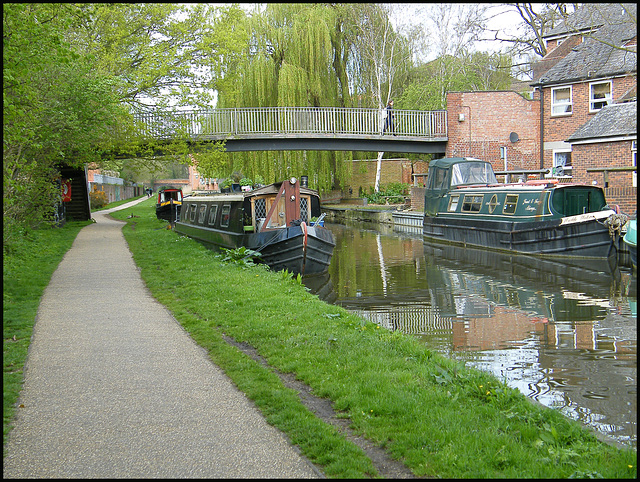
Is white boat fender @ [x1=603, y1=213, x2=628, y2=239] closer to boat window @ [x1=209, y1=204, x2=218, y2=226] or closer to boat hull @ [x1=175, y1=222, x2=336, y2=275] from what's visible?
boat hull @ [x1=175, y1=222, x2=336, y2=275]

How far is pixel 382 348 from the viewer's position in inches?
282

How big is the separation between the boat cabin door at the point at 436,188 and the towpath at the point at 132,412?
56.4 feet

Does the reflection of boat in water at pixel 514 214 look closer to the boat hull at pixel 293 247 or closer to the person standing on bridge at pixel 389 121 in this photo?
the person standing on bridge at pixel 389 121

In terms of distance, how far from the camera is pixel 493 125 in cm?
2997

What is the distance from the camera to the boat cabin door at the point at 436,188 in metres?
24.0

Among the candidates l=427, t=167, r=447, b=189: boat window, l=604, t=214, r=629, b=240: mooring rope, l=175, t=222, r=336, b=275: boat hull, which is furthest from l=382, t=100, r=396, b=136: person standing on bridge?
l=175, t=222, r=336, b=275: boat hull

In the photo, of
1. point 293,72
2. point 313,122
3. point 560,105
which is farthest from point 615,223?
point 293,72

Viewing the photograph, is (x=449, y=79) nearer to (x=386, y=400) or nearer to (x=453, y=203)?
(x=453, y=203)

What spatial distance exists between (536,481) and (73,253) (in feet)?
50.0

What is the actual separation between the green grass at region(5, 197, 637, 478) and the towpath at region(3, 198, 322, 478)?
0.26 meters

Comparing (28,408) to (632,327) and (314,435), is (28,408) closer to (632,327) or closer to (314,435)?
(314,435)

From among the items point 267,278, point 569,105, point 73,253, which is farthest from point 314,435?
point 569,105

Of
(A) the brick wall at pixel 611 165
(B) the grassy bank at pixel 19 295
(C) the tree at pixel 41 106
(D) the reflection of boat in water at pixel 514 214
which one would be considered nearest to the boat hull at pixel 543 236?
(D) the reflection of boat in water at pixel 514 214

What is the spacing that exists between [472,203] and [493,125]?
9.47 metres
